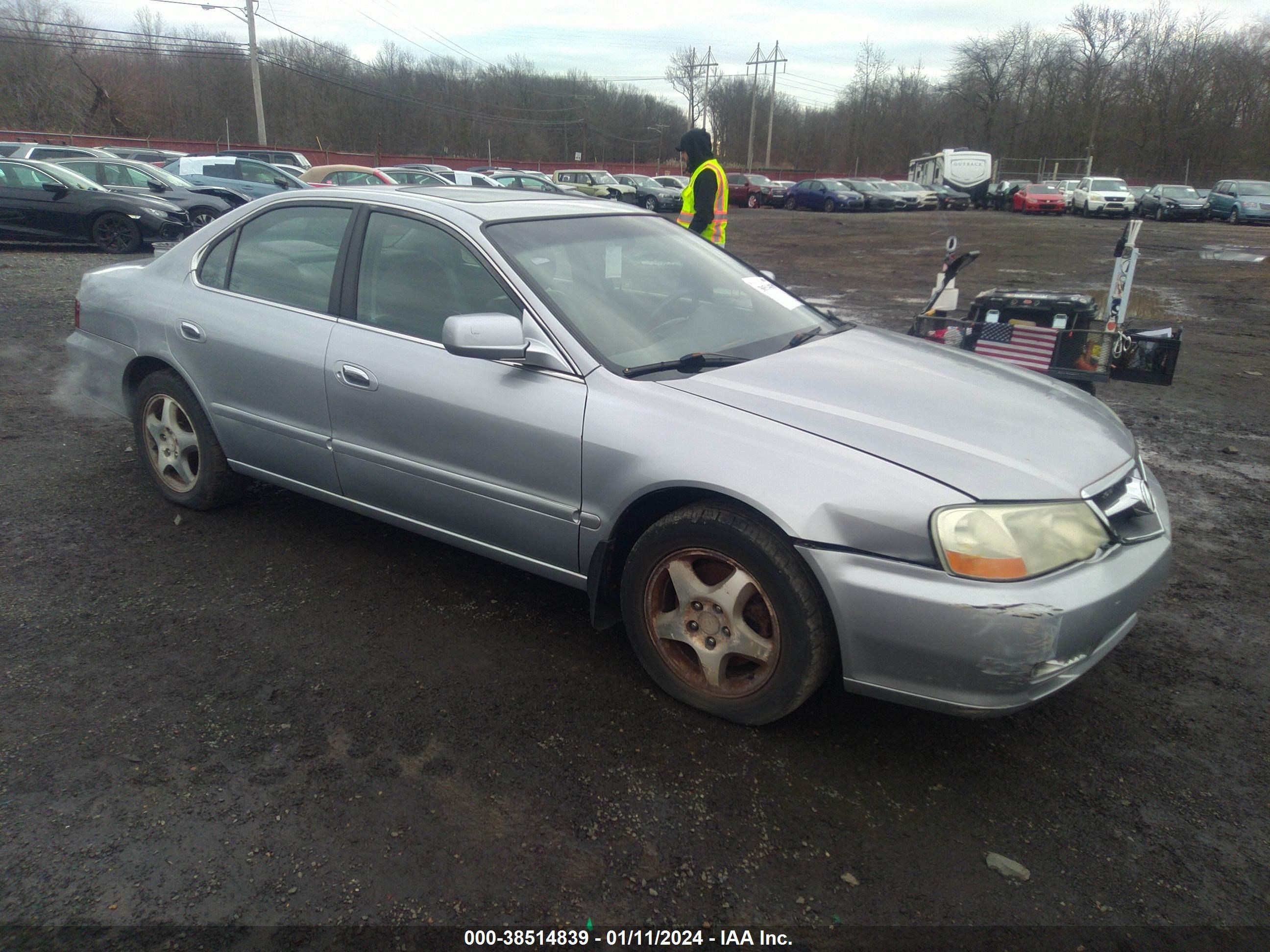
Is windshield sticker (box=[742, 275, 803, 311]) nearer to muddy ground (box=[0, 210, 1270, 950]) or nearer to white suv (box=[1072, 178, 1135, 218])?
muddy ground (box=[0, 210, 1270, 950])

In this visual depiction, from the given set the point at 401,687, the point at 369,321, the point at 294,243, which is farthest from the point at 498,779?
the point at 294,243

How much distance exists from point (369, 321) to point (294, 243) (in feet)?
2.27

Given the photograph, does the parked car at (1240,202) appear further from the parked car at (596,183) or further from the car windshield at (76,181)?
A: the car windshield at (76,181)

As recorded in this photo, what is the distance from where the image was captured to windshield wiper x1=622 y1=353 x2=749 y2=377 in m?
2.88

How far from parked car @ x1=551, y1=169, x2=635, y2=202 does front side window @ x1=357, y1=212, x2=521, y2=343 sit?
32.6 metres

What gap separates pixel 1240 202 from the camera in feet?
102

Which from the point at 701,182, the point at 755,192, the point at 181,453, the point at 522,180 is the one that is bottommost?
the point at 181,453

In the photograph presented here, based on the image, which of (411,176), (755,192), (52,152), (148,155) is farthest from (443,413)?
(755,192)

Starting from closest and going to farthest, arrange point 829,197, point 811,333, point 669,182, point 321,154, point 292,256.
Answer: point 811,333 < point 292,256 < point 829,197 < point 669,182 < point 321,154

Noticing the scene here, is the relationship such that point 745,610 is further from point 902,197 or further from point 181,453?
point 902,197

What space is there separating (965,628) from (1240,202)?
37212 mm

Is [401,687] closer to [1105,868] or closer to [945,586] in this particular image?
[945,586]

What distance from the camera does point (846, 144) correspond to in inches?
3423

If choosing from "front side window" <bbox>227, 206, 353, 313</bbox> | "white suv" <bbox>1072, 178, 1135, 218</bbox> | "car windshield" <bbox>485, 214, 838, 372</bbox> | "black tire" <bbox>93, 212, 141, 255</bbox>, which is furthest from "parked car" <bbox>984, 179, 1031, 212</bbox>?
"front side window" <bbox>227, 206, 353, 313</bbox>
